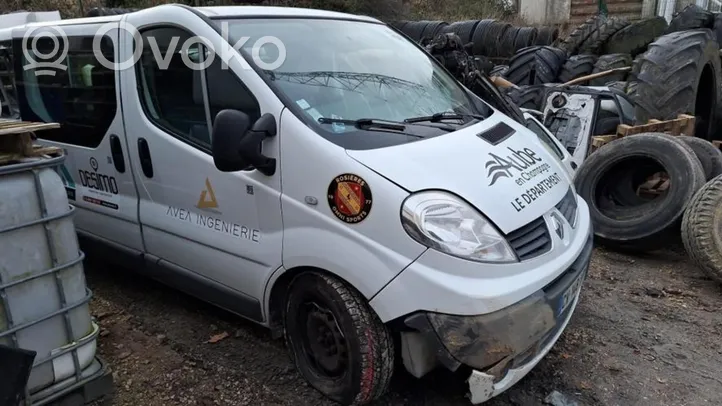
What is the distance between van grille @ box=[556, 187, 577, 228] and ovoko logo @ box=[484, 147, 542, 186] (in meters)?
0.24

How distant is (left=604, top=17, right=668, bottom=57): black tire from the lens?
28.3 ft

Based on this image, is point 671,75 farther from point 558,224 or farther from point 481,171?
point 481,171

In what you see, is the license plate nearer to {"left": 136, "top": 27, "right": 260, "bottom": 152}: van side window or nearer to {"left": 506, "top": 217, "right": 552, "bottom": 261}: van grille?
{"left": 506, "top": 217, "right": 552, "bottom": 261}: van grille

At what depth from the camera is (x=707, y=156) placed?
4594 millimetres

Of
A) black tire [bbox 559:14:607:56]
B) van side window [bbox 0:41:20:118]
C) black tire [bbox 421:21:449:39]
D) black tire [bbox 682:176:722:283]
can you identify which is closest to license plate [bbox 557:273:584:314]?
black tire [bbox 682:176:722:283]

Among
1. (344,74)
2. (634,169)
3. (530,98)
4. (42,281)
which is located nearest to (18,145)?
(42,281)

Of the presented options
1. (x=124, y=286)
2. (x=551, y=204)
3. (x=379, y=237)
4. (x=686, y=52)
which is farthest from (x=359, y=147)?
(x=686, y=52)

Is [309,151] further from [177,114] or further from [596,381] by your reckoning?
[596,381]

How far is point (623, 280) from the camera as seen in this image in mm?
3914

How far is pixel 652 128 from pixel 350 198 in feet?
12.9

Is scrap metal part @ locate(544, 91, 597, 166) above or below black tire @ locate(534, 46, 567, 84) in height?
below

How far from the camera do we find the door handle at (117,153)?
3270mm

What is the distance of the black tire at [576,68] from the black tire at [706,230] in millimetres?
4333

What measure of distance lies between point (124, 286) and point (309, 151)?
7.64ft
